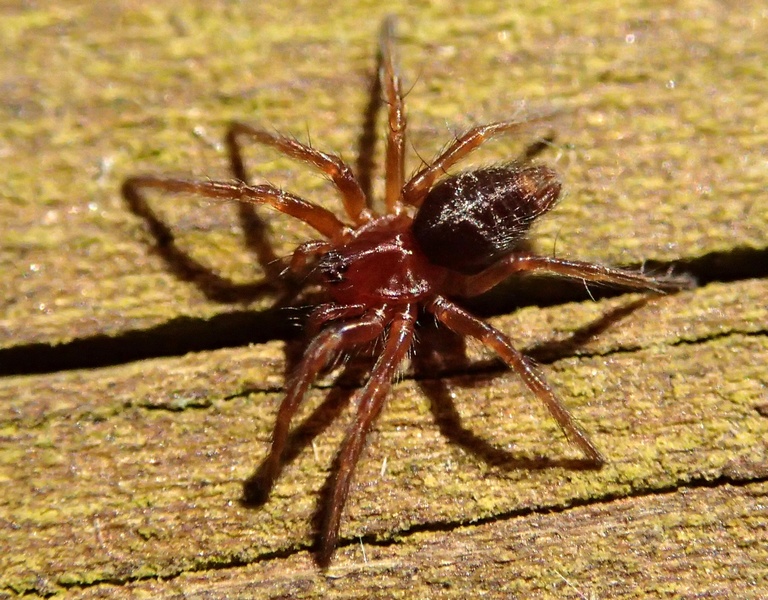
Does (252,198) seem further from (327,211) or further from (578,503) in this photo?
(578,503)

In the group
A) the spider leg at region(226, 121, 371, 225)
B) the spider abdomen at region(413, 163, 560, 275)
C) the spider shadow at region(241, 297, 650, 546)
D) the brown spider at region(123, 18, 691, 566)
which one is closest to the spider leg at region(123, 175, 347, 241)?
the brown spider at region(123, 18, 691, 566)

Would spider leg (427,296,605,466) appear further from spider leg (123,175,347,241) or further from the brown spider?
spider leg (123,175,347,241)

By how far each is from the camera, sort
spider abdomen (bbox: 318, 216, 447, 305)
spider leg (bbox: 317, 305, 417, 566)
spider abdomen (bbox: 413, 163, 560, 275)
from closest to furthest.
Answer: spider leg (bbox: 317, 305, 417, 566) → spider abdomen (bbox: 413, 163, 560, 275) → spider abdomen (bbox: 318, 216, 447, 305)

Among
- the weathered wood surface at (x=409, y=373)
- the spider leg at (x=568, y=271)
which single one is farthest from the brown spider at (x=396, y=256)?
the weathered wood surface at (x=409, y=373)

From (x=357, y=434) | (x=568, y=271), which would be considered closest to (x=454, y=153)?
(x=568, y=271)

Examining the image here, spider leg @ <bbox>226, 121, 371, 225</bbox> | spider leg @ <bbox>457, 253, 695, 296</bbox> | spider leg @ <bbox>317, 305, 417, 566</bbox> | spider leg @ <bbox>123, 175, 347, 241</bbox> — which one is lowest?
spider leg @ <bbox>317, 305, 417, 566</bbox>

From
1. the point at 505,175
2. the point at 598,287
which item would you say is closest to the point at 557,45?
the point at 505,175

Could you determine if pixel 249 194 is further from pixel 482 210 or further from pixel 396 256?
pixel 482 210
